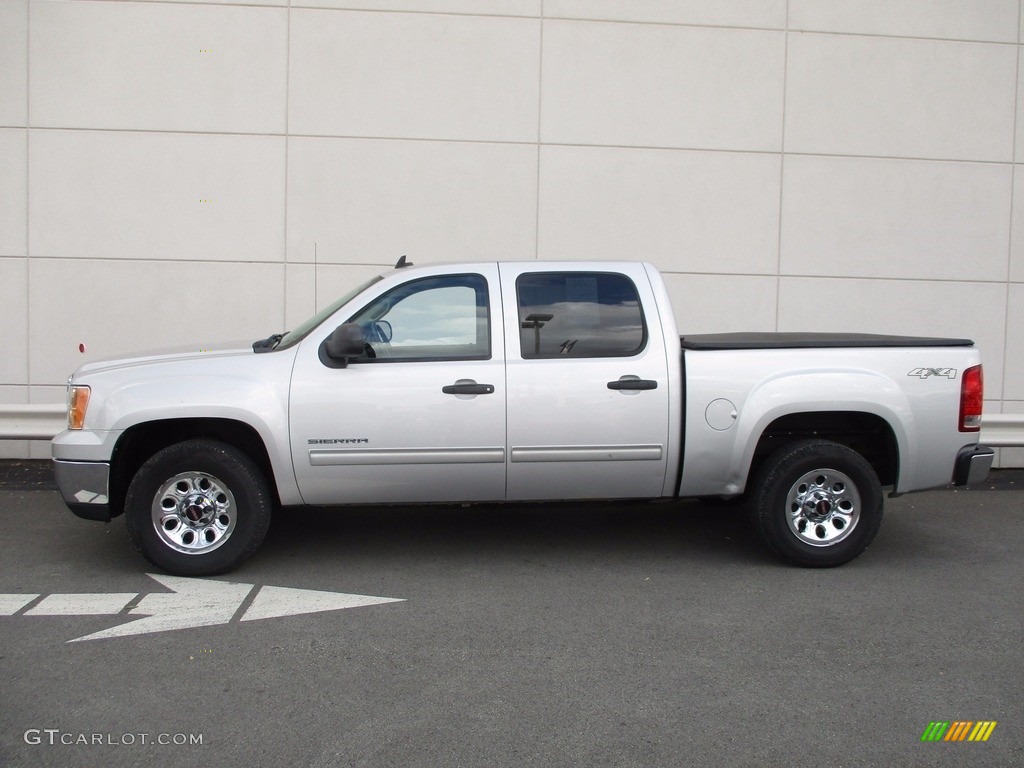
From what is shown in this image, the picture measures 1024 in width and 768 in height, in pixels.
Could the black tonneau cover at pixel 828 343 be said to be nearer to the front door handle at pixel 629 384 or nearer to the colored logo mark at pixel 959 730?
the front door handle at pixel 629 384

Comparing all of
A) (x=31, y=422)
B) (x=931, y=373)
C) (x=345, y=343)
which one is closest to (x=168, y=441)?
(x=345, y=343)

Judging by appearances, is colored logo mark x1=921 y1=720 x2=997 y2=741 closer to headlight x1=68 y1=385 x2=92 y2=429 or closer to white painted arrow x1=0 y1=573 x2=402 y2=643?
white painted arrow x1=0 y1=573 x2=402 y2=643

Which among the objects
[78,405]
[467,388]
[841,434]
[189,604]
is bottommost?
[189,604]

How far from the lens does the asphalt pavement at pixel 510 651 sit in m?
3.41

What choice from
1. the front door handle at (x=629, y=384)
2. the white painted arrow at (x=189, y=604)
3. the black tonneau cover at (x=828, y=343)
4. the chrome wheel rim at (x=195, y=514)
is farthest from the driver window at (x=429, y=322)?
the white painted arrow at (x=189, y=604)

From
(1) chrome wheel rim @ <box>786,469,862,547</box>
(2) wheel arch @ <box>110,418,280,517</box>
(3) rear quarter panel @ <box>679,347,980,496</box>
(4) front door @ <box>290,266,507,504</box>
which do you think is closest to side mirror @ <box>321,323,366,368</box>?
(4) front door @ <box>290,266,507,504</box>

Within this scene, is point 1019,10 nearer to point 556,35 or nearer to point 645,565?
point 556,35

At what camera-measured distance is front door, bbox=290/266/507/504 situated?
5.38 metres

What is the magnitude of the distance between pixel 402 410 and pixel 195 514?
4.57 ft

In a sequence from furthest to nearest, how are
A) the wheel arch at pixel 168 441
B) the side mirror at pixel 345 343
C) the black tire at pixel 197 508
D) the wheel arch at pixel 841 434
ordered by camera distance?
the wheel arch at pixel 841 434 < the wheel arch at pixel 168 441 < the black tire at pixel 197 508 < the side mirror at pixel 345 343

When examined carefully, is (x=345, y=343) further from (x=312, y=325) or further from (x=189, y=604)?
(x=189, y=604)

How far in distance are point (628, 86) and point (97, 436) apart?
638 cm

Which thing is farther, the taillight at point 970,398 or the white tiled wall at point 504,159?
the white tiled wall at point 504,159

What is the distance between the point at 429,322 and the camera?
18.3 ft
